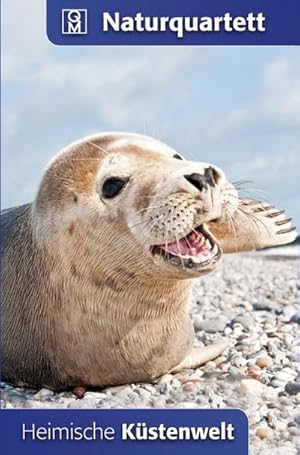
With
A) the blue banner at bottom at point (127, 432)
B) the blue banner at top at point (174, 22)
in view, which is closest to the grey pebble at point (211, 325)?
the blue banner at bottom at point (127, 432)

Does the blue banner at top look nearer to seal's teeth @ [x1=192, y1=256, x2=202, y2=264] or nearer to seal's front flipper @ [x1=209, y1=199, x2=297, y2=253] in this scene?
seal's front flipper @ [x1=209, y1=199, x2=297, y2=253]

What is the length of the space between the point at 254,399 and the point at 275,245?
63 centimetres

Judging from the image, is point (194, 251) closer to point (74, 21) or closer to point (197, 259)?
point (197, 259)

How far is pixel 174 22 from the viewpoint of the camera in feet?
14.5

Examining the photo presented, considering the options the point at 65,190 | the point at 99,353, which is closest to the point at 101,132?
the point at 65,190

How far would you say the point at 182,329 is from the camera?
4793 mm

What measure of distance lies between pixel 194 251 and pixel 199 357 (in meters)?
0.63

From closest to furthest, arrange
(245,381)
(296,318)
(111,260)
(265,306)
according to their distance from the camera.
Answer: (111,260), (245,381), (296,318), (265,306)

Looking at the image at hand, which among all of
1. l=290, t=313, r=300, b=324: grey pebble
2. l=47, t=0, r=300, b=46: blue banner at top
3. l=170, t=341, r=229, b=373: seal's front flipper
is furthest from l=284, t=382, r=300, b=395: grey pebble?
l=47, t=0, r=300, b=46: blue banner at top

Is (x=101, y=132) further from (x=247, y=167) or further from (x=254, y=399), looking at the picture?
(x=254, y=399)

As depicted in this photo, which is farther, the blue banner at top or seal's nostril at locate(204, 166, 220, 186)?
the blue banner at top

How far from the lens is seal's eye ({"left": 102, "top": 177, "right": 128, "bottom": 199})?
4449 millimetres

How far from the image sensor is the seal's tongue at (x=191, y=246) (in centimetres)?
435

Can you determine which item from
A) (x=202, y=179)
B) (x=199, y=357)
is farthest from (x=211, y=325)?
(x=202, y=179)
